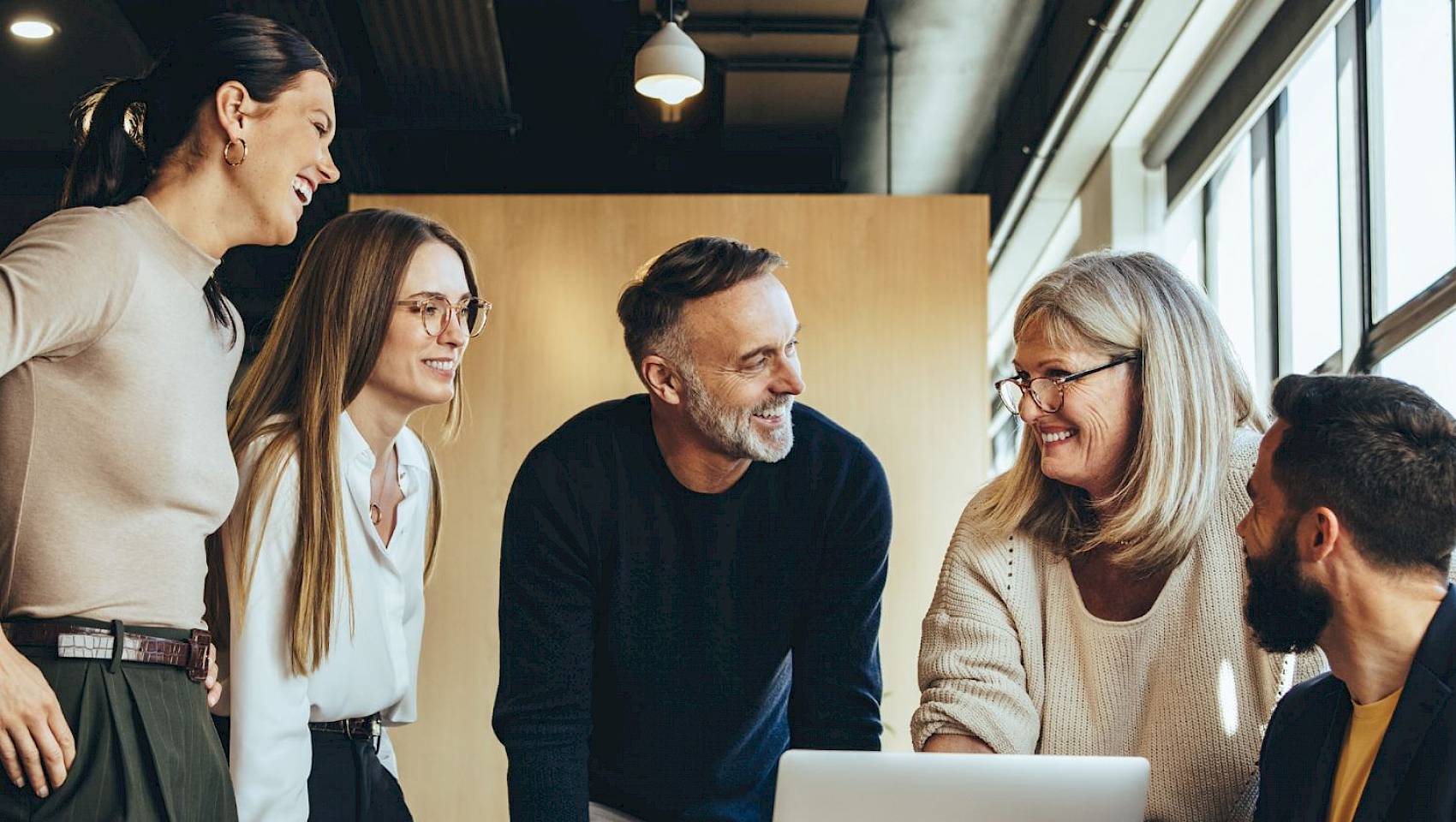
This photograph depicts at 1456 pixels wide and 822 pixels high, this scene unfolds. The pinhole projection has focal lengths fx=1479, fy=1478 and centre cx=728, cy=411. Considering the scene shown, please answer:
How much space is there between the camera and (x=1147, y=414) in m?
2.17

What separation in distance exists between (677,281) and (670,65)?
1.92 meters

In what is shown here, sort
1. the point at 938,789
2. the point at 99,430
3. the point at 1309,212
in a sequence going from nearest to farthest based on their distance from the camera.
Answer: the point at 938,789, the point at 99,430, the point at 1309,212

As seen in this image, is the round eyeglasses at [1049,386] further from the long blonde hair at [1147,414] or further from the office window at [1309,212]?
the office window at [1309,212]

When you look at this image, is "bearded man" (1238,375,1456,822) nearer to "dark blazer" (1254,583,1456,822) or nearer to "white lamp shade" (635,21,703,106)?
"dark blazer" (1254,583,1456,822)

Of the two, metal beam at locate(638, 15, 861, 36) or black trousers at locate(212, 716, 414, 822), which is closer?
black trousers at locate(212, 716, 414, 822)

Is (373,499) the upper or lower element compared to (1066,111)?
lower

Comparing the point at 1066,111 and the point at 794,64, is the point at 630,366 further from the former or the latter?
the point at 1066,111

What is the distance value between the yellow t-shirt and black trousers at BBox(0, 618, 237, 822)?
4.15ft

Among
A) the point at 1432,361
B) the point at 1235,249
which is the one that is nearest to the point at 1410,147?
the point at 1432,361

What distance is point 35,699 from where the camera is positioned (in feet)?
4.67

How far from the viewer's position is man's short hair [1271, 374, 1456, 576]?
5.29 feet

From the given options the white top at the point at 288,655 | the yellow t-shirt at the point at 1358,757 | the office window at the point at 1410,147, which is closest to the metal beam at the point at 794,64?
the office window at the point at 1410,147

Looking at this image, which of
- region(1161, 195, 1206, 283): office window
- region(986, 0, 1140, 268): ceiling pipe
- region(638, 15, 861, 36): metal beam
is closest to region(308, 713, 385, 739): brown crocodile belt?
region(986, 0, 1140, 268): ceiling pipe

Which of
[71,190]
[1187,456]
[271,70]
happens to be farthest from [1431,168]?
[71,190]
